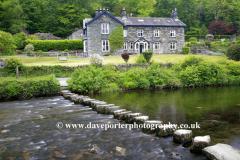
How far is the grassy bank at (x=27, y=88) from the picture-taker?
48.0 feet

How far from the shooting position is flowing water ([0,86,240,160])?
20.3ft

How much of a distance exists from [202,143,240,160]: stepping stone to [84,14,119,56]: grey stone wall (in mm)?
33270

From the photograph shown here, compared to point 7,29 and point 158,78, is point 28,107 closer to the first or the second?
point 158,78

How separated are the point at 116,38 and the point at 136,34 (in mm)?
4940

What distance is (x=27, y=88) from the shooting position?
1499 centimetres

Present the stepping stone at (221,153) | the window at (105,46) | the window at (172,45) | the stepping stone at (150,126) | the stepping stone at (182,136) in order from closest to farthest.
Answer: the stepping stone at (221,153), the stepping stone at (182,136), the stepping stone at (150,126), the window at (105,46), the window at (172,45)

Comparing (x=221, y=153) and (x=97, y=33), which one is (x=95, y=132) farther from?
(x=97, y=33)

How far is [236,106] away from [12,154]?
35.0 ft

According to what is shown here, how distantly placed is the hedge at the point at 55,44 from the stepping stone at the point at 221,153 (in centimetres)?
4350

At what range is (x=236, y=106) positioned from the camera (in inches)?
458

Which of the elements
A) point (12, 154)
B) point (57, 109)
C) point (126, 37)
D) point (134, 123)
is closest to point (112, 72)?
point (57, 109)

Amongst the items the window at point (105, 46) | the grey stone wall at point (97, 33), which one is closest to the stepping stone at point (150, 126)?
the grey stone wall at point (97, 33)

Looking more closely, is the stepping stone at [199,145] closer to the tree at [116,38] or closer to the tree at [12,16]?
the tree at [116,38]

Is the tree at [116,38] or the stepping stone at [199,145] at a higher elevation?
the tree at [116,38]
